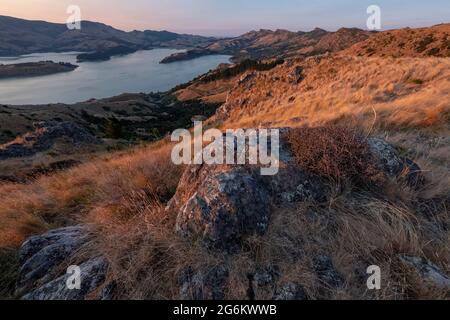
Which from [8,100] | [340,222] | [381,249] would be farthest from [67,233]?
[8,100]

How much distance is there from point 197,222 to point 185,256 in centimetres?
40

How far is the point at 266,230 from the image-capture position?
3369mm

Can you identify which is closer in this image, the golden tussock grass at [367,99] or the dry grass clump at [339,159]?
the dry grass clump at [339,159]

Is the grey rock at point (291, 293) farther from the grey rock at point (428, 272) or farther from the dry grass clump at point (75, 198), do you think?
the dry grass clump at point (75, 198)

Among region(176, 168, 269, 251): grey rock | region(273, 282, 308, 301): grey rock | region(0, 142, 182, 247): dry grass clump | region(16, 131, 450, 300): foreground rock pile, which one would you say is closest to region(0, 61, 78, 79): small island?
region(0, 142, 182, 247): dry grass clump

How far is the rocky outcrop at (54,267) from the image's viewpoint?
9.96 ft

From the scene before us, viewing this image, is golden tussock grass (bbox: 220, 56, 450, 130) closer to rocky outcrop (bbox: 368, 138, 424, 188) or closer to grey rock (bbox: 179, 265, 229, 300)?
rocky outcrop (bbox: 368, 138, 424, 188)

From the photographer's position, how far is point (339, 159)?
402 cm

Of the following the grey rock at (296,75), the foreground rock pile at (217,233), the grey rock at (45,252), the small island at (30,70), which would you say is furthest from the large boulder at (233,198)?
the small island at (30,70)

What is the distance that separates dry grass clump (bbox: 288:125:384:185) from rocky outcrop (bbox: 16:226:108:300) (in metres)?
2.82

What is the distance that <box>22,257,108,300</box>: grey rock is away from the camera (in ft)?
9.78

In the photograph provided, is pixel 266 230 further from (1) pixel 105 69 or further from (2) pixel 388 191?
(1) pixel 105 69

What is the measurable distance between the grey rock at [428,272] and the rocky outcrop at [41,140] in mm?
31678
